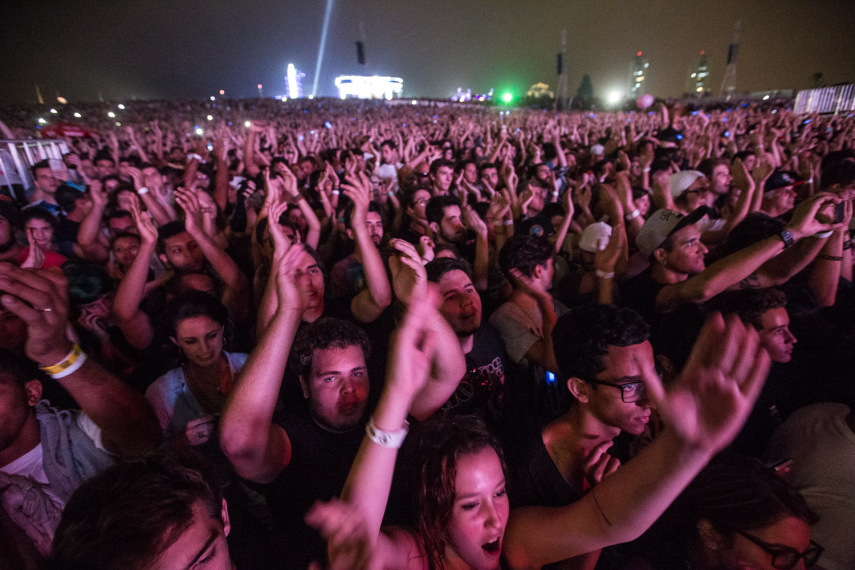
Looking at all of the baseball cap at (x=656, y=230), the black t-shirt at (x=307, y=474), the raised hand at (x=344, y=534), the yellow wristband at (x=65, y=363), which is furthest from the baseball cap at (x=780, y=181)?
the yellow wristband at (x=65, y=363)

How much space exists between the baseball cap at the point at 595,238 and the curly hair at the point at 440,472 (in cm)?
252

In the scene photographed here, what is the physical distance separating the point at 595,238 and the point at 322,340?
105 inches

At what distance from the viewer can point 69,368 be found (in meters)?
A: 1.44

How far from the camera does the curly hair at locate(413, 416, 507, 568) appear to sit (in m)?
1.20

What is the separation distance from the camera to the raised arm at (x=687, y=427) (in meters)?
0.88

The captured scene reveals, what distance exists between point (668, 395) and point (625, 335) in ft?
2.02

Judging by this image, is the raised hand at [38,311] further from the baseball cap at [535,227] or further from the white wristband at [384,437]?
the baseball cap at [535,227]

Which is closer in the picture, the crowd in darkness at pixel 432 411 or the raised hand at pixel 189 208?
the crowd in darkness at pixel 432 411

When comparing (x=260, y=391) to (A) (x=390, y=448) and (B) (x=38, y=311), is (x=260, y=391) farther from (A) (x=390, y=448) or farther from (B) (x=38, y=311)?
(B) (x=38, y=311)

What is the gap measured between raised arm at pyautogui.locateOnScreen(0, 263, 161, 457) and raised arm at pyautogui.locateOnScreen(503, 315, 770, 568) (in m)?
1.52

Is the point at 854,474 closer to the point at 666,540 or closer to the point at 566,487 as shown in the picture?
the point at 666,540

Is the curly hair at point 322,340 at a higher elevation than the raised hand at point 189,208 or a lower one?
lower

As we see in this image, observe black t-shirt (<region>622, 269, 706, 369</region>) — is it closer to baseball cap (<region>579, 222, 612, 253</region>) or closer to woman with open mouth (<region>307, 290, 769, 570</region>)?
baseball cap (<region>579, 222, 612, 253</region>)

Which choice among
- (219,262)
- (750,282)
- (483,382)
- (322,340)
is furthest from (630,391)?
(219,262)
